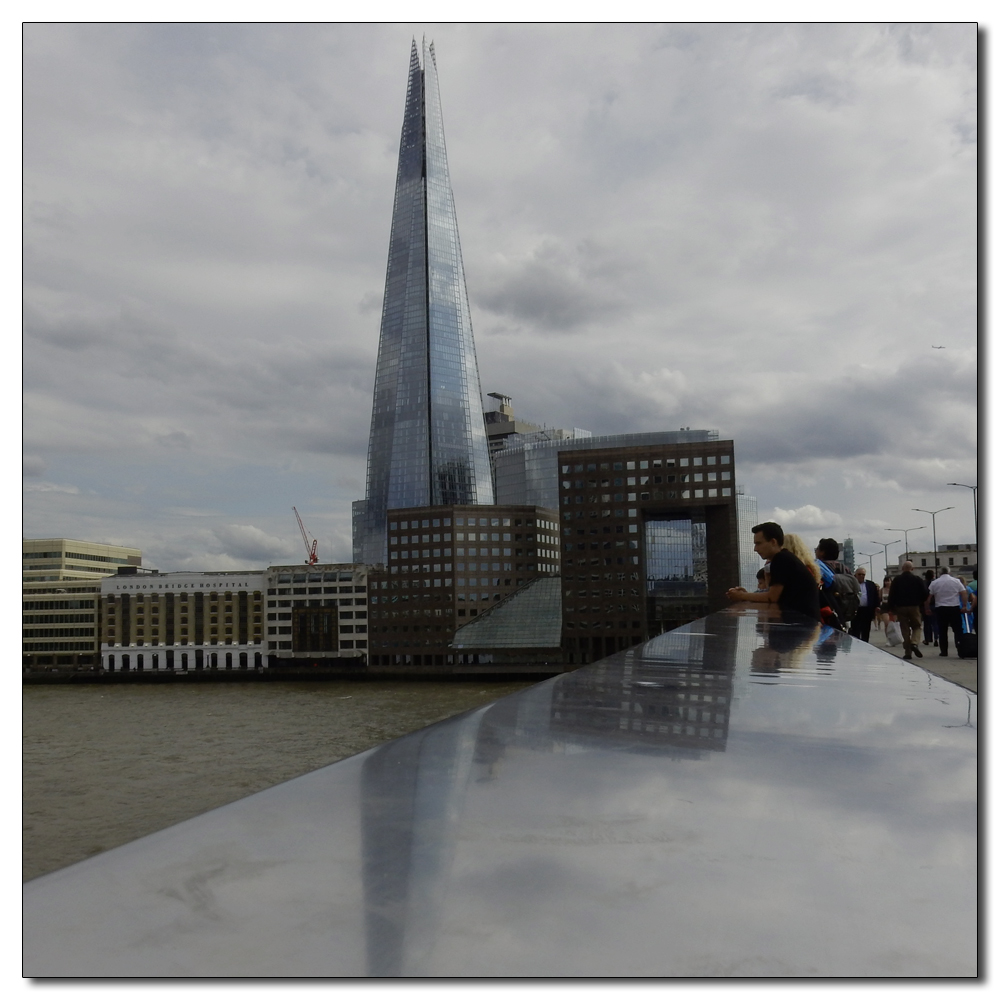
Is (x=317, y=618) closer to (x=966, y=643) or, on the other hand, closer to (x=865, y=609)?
(x=966, y=643)

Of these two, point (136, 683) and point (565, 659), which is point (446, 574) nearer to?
point (565, 659)

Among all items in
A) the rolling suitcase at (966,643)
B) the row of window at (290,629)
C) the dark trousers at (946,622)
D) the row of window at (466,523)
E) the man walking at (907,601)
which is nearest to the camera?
the man walking at (907,601)

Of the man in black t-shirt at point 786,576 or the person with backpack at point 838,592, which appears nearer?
the man in black t-shirt at point 786,576

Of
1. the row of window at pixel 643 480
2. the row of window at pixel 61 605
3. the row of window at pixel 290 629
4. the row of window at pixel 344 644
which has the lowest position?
the row of window at pixel 344 644

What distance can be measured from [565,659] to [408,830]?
80975 millimetres

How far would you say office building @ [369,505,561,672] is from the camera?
89.0 metres

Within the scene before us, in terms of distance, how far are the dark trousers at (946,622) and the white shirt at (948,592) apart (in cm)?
10

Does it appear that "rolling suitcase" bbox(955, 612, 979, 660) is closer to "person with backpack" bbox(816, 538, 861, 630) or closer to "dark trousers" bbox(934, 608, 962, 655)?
"dark trousers" bbox(934, 608, 962, 655)

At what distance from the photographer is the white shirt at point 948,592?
11992mm

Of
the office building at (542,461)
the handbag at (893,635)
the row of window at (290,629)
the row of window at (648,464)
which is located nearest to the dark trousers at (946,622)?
the handbag at (893,635)

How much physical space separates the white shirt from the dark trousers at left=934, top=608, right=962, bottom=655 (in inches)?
4.1

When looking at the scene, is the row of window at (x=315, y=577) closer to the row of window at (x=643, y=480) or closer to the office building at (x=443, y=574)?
the office building at (x=443, y=574)

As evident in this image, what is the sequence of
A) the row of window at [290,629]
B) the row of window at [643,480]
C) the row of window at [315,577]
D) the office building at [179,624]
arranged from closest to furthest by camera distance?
the row of window at [643,480] < the office building at [179,624] < the row of window at [290,629] < the row of window at [315,577]

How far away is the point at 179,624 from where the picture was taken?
288 feet
